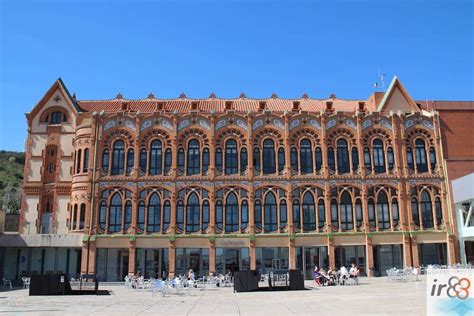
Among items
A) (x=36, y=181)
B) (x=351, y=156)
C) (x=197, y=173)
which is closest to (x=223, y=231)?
(x=197, y=173)

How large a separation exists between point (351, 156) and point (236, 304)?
2753 centimetres

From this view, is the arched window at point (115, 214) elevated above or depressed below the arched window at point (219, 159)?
below

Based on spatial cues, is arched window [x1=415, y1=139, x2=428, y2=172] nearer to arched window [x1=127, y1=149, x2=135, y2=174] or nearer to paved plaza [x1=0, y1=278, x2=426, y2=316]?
paved plaza [x1=0, y1=278, x2=426, y2=316]

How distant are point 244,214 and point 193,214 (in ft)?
16.1

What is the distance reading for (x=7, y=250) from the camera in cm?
4478

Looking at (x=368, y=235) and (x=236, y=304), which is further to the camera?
(x=368, y=235)

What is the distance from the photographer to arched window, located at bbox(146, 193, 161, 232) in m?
44.4

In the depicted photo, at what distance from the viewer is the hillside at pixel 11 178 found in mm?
92425

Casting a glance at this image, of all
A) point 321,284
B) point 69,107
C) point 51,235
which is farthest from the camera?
point 69,107

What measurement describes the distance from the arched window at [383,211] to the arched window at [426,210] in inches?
136

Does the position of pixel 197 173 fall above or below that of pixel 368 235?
above

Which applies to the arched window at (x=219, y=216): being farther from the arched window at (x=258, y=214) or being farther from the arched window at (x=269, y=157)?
the arched window at (x=269, y=157)

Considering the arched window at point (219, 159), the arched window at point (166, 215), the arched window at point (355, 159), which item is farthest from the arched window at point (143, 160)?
the arched window at point (355, 159)

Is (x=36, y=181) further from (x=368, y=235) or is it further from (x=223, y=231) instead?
(x=368, y=235)
